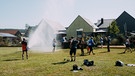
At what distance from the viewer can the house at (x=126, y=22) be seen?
2911 inches

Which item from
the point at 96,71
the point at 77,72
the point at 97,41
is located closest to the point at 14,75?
the point at 77,72

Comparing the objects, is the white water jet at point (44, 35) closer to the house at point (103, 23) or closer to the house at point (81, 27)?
the house at point (81, 27)

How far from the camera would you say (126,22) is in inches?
2940

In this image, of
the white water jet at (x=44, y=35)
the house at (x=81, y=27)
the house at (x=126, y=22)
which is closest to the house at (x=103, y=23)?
the house at (x=81, y=27)

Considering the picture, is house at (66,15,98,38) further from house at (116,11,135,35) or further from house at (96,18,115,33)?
house at (116,11,135,35)

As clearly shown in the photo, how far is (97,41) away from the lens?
4853cm

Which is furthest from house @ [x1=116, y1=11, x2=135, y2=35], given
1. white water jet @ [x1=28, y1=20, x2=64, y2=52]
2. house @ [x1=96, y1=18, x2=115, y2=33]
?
white water jet @ [x1=28, y1=20, x2=64, y2=52]

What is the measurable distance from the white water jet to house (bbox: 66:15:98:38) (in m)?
5.76

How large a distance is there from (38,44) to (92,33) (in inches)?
1122

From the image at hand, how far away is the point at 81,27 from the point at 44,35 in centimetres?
1876

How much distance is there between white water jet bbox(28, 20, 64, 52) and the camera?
1955 inches

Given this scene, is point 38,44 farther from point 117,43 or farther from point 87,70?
point 87,70

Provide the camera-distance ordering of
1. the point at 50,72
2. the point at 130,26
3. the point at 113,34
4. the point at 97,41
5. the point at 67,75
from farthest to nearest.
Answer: the point at 130,26 → the point at 113,34 → the point at 97,41 → the point at 50,72 → the point at 67,75

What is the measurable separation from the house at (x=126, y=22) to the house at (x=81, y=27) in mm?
7810
